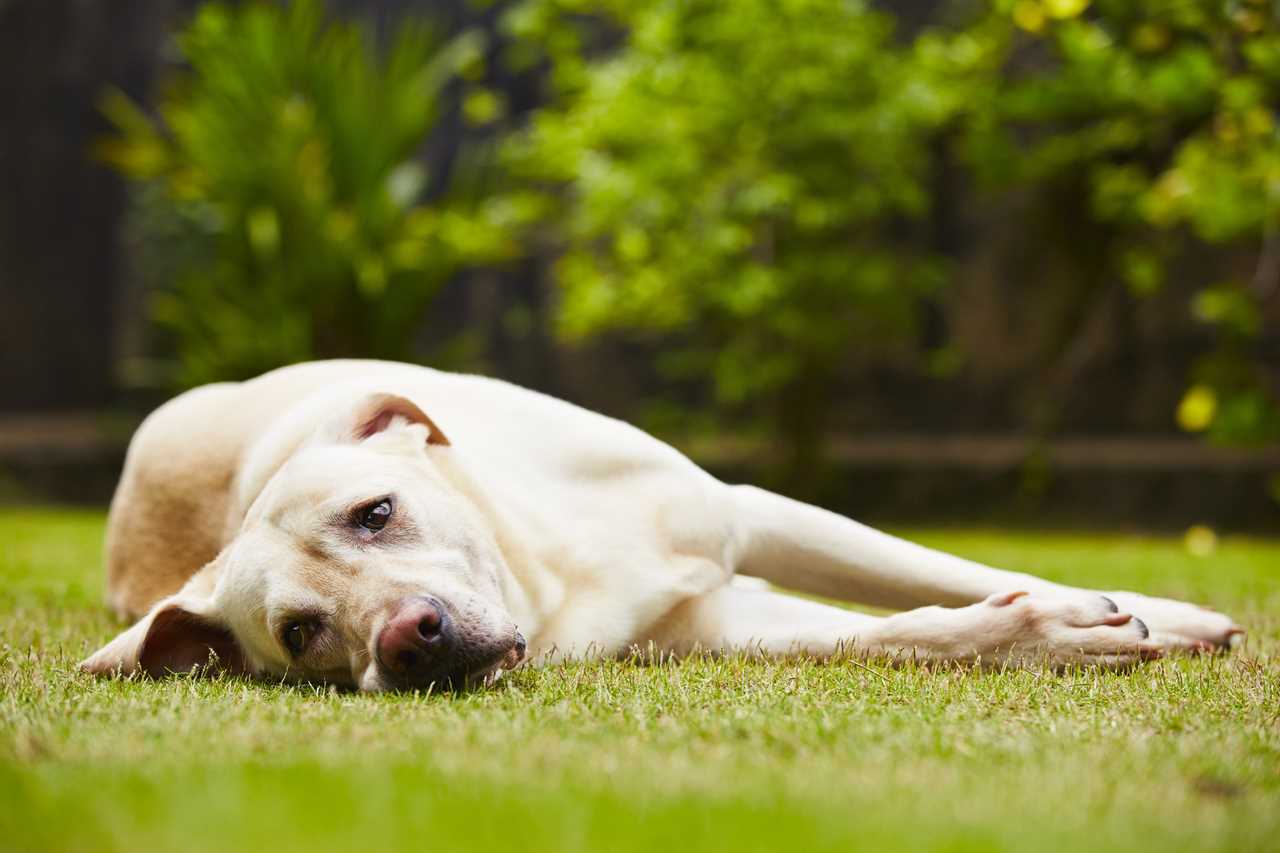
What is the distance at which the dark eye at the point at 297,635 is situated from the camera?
2.11 meters

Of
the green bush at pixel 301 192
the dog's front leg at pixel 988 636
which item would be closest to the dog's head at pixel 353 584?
the dog's front leg at pixel 988 636

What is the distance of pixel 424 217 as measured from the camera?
885 centimetres

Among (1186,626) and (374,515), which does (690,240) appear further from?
(374,515)

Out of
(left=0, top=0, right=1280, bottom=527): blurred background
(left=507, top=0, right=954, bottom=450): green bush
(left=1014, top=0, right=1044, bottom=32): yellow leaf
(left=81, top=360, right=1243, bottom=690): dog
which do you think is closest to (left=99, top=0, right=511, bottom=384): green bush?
(left=0, top=0, right=1280, bottom=527): blurred background

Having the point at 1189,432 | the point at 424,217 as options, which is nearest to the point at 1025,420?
the point at 1189,432

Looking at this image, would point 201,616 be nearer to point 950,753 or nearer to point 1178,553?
point 950,753

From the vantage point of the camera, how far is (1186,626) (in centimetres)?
248

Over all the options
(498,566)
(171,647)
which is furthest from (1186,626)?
(171,647)

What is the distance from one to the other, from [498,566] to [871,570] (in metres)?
0.77

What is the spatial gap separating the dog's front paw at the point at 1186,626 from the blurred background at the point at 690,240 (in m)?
3.85

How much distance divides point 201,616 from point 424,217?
6881mm

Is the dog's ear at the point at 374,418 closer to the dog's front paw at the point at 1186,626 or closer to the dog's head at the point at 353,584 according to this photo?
the dog's head at the point at 353,584

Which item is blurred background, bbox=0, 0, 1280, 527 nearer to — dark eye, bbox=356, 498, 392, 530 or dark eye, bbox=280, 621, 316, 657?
dark eye, bbox=356, 498, 392, 530

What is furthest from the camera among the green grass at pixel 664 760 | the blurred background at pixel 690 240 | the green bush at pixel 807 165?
the blurred background at pixel 690 240
